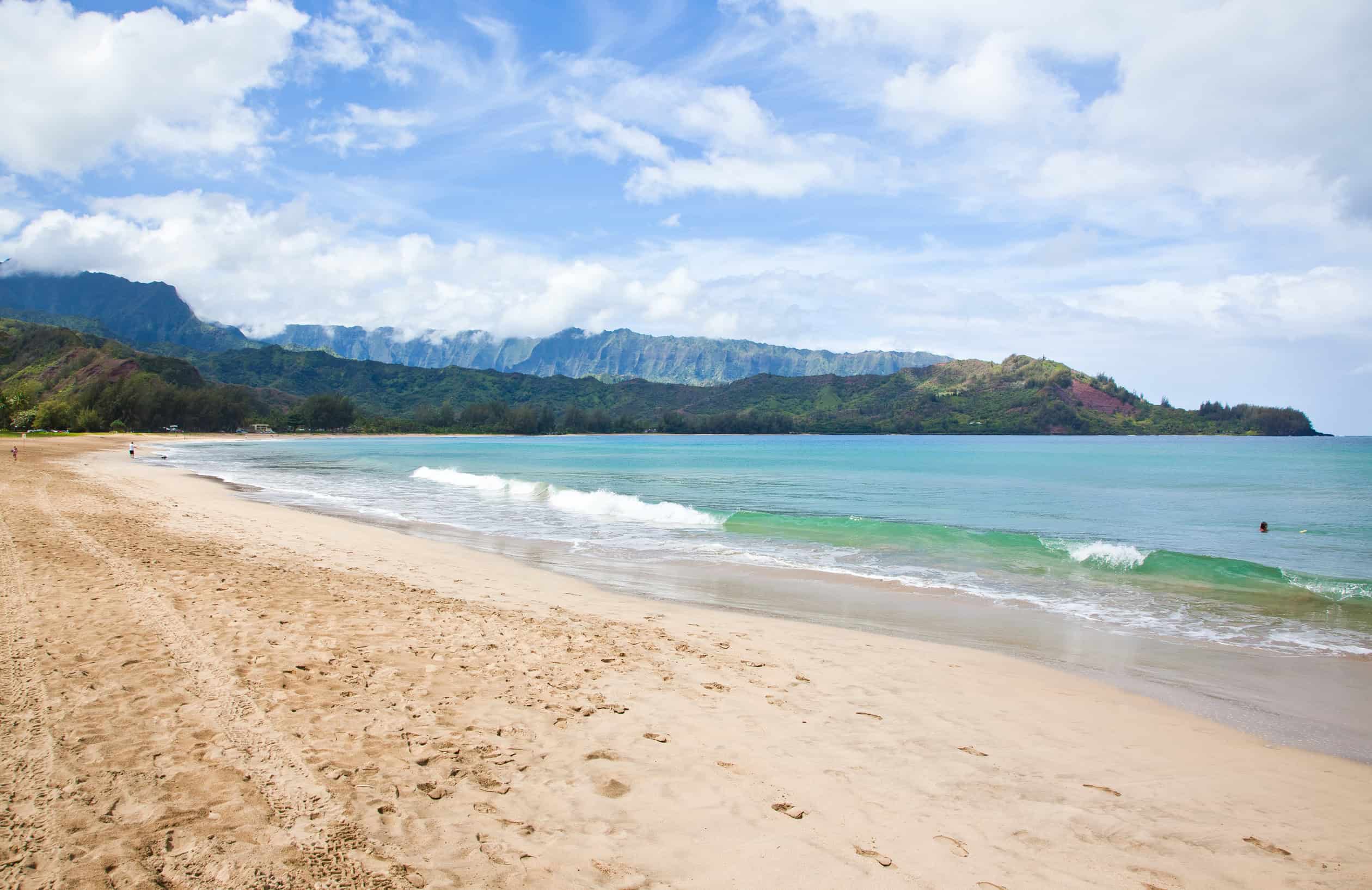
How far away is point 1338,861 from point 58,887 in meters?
7.07

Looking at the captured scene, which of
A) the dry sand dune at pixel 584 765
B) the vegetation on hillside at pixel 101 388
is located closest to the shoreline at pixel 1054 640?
the dry sand dune at pixel 584 765

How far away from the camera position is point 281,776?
4.34 m

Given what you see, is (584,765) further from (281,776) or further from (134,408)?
(134,408)

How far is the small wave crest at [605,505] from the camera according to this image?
24906mm

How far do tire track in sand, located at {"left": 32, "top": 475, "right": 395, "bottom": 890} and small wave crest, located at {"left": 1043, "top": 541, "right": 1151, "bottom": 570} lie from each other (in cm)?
1783

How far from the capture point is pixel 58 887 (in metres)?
3.16

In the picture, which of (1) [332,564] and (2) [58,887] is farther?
(1) [332,564]

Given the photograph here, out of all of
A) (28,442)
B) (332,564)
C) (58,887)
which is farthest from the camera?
(28,442)

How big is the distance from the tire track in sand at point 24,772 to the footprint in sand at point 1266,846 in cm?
668

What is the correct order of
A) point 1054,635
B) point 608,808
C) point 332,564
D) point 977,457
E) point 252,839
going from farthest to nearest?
point 977,457 → point 332,564 → point 1054,635 → point 608,808 → point 252,839

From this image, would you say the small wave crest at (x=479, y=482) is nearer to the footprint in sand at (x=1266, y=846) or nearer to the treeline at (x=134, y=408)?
the footprint in sand at (x=1266, y=846)

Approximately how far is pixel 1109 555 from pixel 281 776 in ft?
61.4

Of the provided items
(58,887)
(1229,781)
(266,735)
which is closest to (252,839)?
(58,887)

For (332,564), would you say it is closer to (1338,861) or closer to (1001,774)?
(1001,774)
